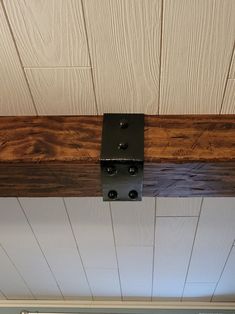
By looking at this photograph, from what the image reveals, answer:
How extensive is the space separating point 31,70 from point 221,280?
5.26 ft

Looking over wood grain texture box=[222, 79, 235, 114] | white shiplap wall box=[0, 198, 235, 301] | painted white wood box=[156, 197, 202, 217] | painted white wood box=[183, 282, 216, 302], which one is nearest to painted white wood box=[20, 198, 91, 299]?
white shiplap wall box=[0, 198, 235, 301]

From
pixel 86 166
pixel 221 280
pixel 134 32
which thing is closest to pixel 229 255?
pixel 221 280

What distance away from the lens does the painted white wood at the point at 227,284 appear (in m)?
1.68

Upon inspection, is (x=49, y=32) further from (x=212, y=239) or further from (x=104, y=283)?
(x=104, y=283)

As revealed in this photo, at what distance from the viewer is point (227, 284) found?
1.88m

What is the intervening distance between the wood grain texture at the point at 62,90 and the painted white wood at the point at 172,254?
700 millimetres

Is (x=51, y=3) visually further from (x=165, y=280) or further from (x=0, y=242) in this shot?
(x=165, y=280)

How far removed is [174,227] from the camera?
4.66ft

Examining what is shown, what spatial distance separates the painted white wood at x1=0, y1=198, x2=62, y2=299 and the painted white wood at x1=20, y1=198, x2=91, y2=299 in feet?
0.12

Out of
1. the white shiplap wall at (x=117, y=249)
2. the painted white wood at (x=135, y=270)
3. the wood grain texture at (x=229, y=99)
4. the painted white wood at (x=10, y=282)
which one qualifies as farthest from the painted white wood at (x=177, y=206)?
the painted white wood at (x=10, y=282)

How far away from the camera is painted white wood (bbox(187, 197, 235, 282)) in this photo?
1.28 m

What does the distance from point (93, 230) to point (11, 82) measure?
83cm

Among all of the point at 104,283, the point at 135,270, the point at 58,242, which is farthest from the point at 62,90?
the point at 104,283

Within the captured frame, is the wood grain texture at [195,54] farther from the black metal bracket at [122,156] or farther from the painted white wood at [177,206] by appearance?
the painted white wood at [177,206]
